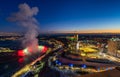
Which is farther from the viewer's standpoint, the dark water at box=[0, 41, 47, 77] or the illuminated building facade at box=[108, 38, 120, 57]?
the illuminated building facade at box=[108, 38, 120, 57]

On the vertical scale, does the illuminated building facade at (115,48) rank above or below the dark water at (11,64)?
above

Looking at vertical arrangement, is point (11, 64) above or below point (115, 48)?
below

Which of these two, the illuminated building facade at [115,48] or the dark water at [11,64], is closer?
the dark water at [11,64]

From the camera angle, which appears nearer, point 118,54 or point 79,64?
point 79,64

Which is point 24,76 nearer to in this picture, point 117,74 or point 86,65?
point 86,65

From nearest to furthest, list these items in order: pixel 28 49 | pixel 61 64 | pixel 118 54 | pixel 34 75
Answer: pixel 34 75
pixel 61 64
pixel 118 54
pixel 28 49

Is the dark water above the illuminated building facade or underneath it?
underneath

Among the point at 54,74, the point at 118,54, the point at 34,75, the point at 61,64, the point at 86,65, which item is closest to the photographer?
the point at 54,74

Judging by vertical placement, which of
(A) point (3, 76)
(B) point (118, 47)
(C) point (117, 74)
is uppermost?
(C) point (117, 74)

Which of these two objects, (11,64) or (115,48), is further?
(115,48)

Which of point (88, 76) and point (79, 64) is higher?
point (88, 76)

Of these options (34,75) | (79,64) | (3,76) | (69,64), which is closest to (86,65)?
(79,64)
